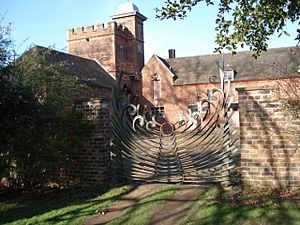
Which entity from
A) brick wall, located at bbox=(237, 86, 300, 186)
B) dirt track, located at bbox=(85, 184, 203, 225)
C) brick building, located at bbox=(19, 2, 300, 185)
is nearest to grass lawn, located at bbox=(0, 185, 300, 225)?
dirt track, located at bbox=(85, 184, 203, 225)

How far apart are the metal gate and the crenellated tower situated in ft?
86.8

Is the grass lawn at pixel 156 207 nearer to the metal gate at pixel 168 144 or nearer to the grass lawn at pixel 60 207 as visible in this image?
the grass lawn at pixel 60 207

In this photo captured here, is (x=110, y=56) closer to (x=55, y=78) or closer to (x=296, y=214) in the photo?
(x=55, y=78)

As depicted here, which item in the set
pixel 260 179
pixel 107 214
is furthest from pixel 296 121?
pixel 107 214

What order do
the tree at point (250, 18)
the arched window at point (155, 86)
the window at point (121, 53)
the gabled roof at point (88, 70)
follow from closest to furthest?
the tree at point (250, 18) → the gabled roof at point (88, 70) → the arched window at point (155, 86) → the window at point (121, 53)

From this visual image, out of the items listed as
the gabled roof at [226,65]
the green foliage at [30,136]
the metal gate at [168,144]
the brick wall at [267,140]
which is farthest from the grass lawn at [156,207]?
the gabled roof at [226,65]

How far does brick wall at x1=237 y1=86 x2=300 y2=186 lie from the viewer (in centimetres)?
605

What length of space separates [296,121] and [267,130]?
0.50 meters

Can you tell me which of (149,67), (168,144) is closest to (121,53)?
(149,67)

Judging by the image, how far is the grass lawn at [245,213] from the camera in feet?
16.3

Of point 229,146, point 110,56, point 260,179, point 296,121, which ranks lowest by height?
point 260,179

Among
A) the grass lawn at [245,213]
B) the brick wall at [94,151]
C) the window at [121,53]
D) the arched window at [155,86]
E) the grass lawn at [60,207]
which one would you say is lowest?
the grass lawn at [60,207]

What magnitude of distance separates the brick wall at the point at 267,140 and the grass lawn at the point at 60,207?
2.54m

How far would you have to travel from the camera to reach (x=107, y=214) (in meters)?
6.02
